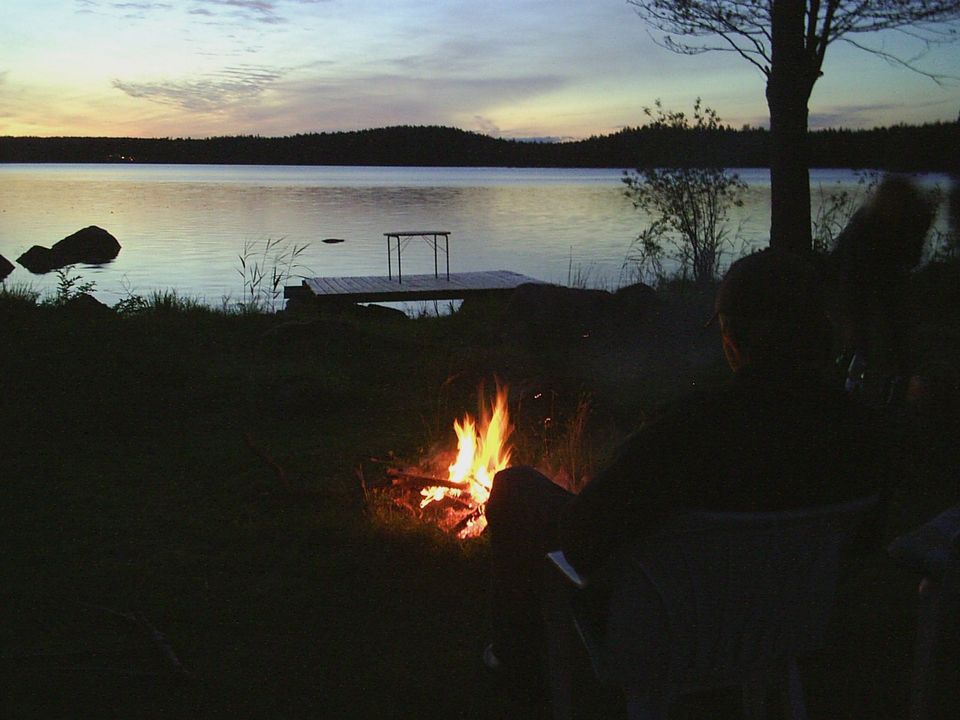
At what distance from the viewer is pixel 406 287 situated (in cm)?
1388

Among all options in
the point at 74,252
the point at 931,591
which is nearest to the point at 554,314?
the point at 931,591

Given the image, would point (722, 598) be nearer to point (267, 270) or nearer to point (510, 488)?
point (510, 488)

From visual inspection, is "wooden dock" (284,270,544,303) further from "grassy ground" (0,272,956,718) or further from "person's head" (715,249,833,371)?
"person's head" (715,249,833,371)

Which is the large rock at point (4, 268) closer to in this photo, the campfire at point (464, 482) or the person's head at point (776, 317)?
the campfire at point (464, 482)

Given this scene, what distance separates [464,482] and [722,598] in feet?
7.08

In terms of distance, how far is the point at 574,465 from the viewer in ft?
14.2

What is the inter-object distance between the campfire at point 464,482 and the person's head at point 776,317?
213 centimetres

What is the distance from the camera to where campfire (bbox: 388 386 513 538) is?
12.7 ft

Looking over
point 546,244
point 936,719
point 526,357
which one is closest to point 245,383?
point 526,357

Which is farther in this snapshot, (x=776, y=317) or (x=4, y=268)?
(x=4, y=268)

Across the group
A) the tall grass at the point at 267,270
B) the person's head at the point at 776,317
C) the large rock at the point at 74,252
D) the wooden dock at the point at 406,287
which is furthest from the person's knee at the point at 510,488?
the large rock at the point at 74,252

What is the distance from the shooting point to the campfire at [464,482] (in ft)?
12.7

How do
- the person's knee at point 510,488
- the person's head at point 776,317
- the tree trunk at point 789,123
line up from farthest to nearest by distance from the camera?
the tree trunk at point 789,123, the person's knee at point 510,488, the person's head at point 776,317

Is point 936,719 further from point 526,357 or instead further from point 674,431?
point 526,357
